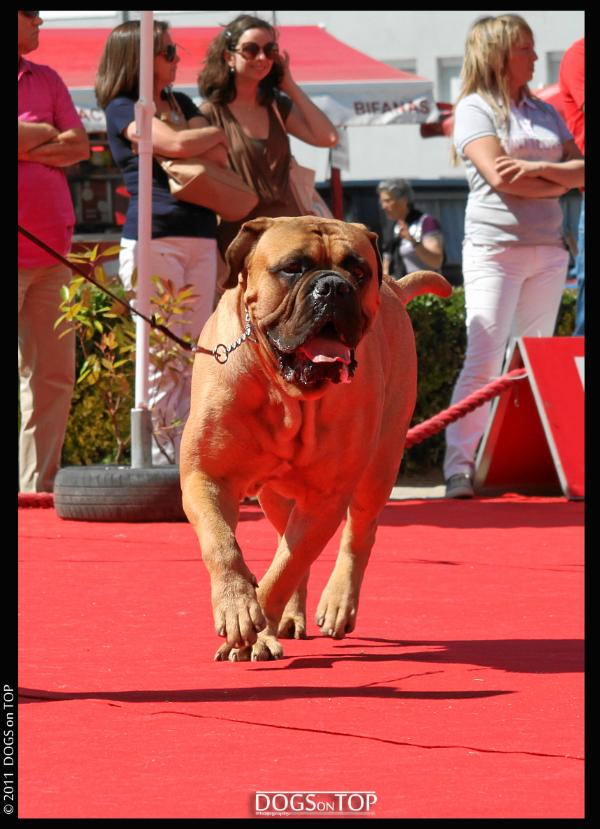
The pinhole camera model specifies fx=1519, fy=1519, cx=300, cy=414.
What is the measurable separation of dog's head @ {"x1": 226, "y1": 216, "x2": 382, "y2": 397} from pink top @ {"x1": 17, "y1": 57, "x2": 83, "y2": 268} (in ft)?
13.3

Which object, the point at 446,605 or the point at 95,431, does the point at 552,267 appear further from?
the point at 446,605

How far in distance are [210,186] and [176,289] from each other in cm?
67

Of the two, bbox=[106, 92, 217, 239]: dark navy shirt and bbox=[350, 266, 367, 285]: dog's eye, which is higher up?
bbox=[106, 92, 217, 239]: dark navy shirt

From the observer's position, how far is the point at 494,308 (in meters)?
8.99

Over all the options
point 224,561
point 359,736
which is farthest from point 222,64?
point 359,736

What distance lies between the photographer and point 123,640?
186 inches

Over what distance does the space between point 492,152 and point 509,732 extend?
5746 mm

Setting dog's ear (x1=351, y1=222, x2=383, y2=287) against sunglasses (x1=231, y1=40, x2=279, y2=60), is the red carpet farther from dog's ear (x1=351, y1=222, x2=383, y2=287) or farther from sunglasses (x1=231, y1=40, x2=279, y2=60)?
sunglasses (x1=231, y1=40, x2=279, y2=60)

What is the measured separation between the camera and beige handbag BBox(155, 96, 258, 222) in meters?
7.90

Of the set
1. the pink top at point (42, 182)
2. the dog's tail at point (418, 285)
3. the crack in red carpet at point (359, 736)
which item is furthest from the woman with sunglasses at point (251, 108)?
the crack in red carpet at point (359, 736)

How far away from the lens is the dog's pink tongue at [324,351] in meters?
4.17

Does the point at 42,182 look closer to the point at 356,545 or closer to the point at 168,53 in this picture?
the point at 168,53

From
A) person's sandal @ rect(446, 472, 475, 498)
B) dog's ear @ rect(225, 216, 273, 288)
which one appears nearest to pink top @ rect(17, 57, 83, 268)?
person's sandal @ rect(446, 472, 475, 498)

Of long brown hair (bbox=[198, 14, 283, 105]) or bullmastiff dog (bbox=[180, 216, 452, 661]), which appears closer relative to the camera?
bullmastiff dog (bbox=[180, 216, 452, 661])
